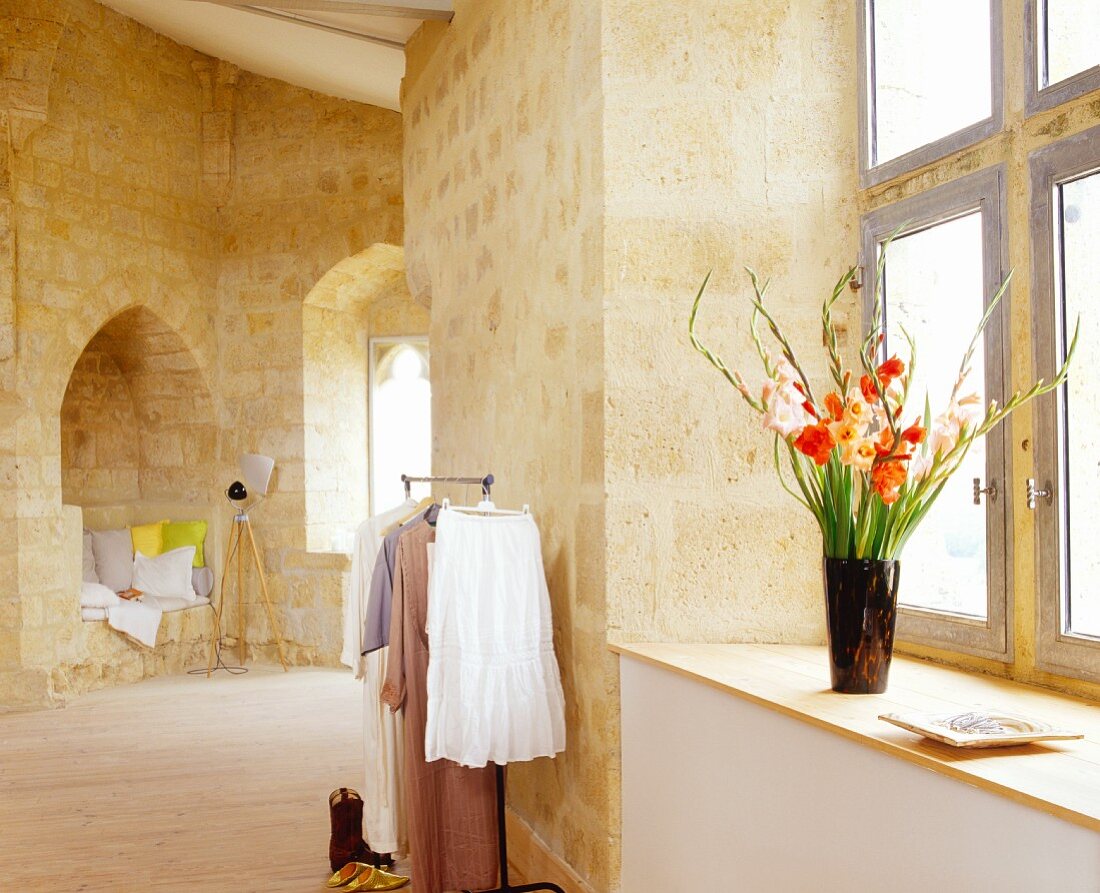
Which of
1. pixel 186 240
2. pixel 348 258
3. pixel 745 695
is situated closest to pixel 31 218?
pixel 186 240

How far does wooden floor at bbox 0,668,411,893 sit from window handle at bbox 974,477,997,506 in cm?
240

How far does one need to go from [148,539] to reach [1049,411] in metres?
6.62

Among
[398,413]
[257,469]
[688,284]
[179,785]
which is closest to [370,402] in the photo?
[398,413]

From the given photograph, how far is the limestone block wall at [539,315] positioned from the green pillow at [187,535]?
376cm

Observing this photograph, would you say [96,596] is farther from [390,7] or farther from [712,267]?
[712,267]

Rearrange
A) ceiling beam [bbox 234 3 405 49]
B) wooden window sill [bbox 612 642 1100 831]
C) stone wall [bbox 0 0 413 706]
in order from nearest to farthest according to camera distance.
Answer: wooden window sill [bbox 612 642 1100 831] → ceiling beam [bbox 234 3 405 49] → stone wall [bbox 0 0 413 706]

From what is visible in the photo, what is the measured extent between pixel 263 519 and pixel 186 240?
200 centimetres

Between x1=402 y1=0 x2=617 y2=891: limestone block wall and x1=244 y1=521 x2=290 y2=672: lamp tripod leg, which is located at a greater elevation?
x1=402 y1=0 x2=617 y2=891: limestone block wall

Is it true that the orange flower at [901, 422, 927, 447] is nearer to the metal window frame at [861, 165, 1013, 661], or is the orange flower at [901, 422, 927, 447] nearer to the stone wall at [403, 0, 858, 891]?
the metal window frame at [861, 165, 1013, 661]

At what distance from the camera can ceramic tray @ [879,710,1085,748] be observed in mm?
1723

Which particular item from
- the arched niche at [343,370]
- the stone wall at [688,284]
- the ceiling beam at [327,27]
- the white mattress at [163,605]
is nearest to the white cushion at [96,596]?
the white mattress at [163,605]

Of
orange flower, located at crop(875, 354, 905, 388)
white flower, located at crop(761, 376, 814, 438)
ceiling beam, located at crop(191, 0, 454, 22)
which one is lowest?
white flower, located at crop(761, 376, 814, 438)

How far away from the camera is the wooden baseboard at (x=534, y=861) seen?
10.4ft

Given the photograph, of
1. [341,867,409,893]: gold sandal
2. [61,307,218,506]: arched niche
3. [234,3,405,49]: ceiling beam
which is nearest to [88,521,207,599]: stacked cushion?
[61,307,218,506]: arched niche
